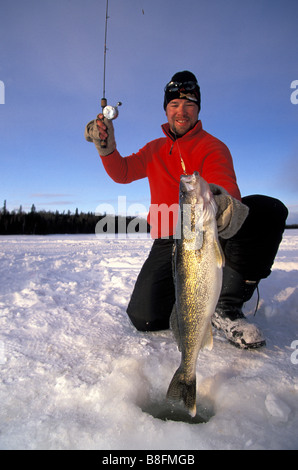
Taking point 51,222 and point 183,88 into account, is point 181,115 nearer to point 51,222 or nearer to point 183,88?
point 183,88

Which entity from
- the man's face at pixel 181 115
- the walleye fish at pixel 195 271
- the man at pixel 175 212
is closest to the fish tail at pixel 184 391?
the walleye fish at pixel 195 271

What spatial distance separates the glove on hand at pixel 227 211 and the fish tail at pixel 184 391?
98cm

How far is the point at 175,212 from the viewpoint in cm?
335

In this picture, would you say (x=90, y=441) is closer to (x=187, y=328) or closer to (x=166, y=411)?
(x=166, y=411)

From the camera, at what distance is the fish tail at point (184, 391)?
5.24ft

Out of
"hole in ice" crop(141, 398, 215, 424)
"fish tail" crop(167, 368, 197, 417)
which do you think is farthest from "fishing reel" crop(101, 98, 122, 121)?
"hole in ice" crop(141, 398, 215, 424)

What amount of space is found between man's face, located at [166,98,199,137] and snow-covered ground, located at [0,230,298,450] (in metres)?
2.21

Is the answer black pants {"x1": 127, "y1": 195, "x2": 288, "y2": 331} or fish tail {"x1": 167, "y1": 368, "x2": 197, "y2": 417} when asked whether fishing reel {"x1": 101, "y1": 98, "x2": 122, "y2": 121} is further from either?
fish tail {"x1": 167, "y1": 368, "x2": 197, "y2": 417}

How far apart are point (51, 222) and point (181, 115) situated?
49.8 ft

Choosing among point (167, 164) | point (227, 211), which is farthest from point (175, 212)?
point (227, 211)

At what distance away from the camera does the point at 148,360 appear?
2.09 m

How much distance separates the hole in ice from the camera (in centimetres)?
165

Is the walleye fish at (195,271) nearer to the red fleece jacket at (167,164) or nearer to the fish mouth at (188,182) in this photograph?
the fish mouth at (188,182)

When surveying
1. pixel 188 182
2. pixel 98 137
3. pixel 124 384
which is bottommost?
pixel 124 384
